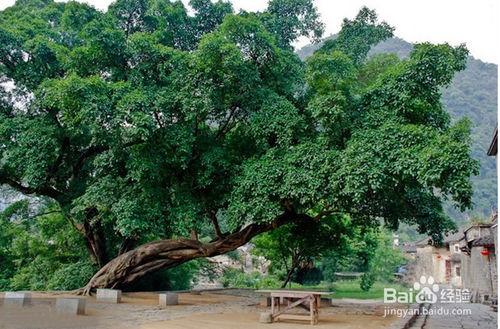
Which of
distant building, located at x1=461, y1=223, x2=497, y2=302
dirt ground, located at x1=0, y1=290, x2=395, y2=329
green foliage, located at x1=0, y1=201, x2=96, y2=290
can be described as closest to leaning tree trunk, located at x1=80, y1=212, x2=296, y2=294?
→ dirt ground, located at x1=0, y1=290, x2=395, y2=329

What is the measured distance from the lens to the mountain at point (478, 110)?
63.5 m

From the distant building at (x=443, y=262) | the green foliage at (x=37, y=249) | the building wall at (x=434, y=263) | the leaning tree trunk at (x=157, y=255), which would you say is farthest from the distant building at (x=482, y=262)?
the green foliage at (x=37, y=249)

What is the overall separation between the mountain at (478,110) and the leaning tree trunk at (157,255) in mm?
44287

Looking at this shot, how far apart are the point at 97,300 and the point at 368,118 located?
9.47 meters

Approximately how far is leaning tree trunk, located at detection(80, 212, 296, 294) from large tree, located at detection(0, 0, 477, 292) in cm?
5

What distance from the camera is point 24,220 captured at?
21219 mm

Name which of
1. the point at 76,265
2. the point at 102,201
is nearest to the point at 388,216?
the point at 102,201

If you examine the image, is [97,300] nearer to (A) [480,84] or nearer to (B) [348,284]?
(B) [348,284]

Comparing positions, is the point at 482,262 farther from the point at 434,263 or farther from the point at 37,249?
the point at 434,263

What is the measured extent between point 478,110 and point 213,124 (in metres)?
75.6

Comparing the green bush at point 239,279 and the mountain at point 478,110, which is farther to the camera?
the mountain at point 478,110

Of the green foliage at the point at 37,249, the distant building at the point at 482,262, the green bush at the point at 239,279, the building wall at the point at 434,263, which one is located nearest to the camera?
the distant building at the point at 482,262

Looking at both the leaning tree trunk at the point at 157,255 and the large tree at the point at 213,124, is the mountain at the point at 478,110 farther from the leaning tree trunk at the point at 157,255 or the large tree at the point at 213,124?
the leaning tree trunk at the point at 157,255

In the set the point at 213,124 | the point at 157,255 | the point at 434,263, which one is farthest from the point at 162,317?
the point at 434,263
